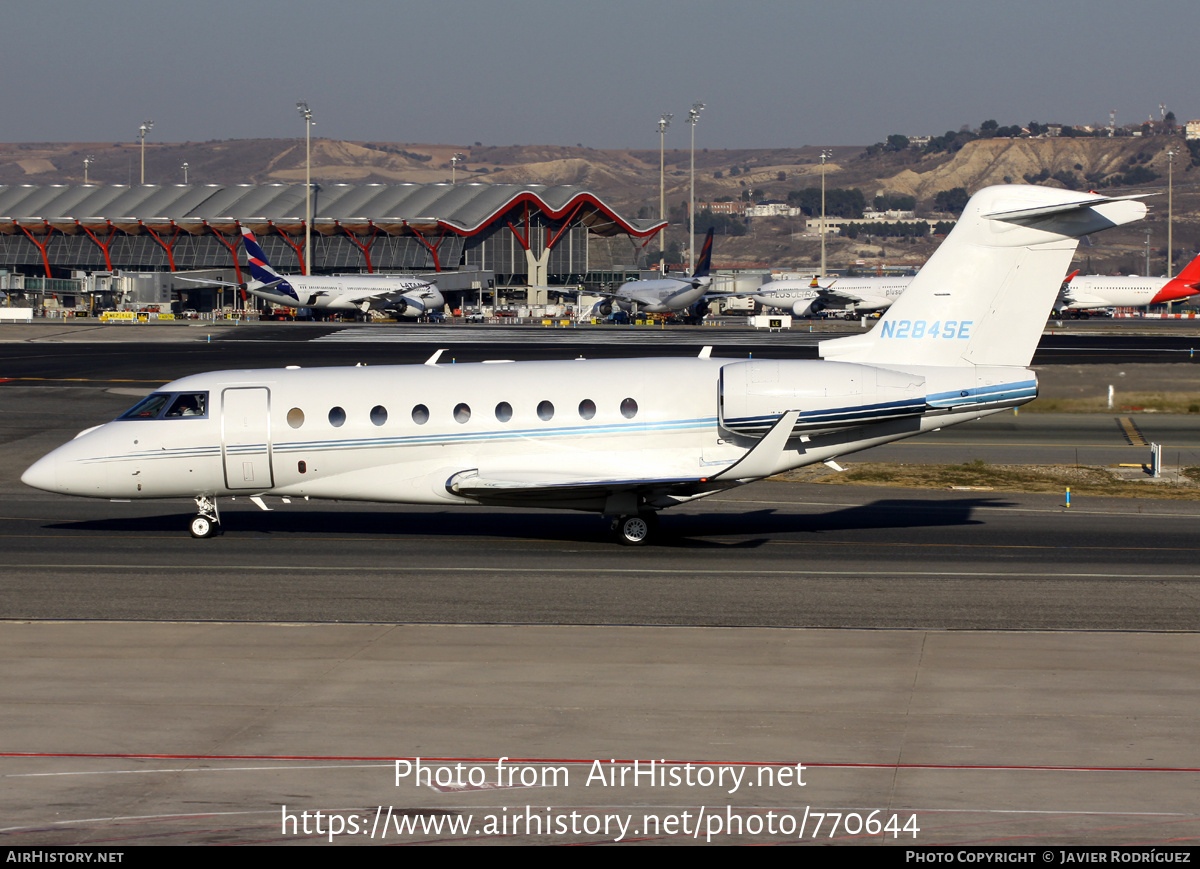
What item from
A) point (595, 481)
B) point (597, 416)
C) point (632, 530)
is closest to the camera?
point (595, 481)

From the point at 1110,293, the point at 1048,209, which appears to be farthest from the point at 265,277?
the point at 1048,209

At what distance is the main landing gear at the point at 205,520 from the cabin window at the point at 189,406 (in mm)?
1699

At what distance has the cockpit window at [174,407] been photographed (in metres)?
21.7

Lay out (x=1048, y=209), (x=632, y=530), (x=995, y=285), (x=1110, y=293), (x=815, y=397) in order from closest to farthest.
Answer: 1. (x=815, y=397)
2. (x=1048, y=209)
3. (x=995, y=285)
4. (x=632, y=530)
5. (x=1110, y=293)

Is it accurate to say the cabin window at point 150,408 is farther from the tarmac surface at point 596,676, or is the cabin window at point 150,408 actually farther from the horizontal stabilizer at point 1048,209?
the horizontal stabilizer at point 1048,209

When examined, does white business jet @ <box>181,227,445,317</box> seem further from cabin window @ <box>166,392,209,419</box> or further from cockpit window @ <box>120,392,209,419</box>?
cabin window @ <box>166,392,209,419</box>

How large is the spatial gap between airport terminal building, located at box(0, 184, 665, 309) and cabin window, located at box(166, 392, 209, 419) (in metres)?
119

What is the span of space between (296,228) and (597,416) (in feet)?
422

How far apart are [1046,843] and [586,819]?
3480mm

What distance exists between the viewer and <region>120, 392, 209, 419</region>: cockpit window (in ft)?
71.1

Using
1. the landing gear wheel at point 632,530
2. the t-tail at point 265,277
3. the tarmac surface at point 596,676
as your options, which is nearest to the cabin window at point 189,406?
the tarmac surface at point 596,676

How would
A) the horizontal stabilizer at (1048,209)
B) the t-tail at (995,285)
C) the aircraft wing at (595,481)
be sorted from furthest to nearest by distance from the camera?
the t-tail at (995,285)
the horizontal stabilizer at (1048,209)
the aircraft wing at (595,481)

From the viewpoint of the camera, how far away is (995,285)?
21.7 meters

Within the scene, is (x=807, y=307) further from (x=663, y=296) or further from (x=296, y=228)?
(x=296, y=228)
